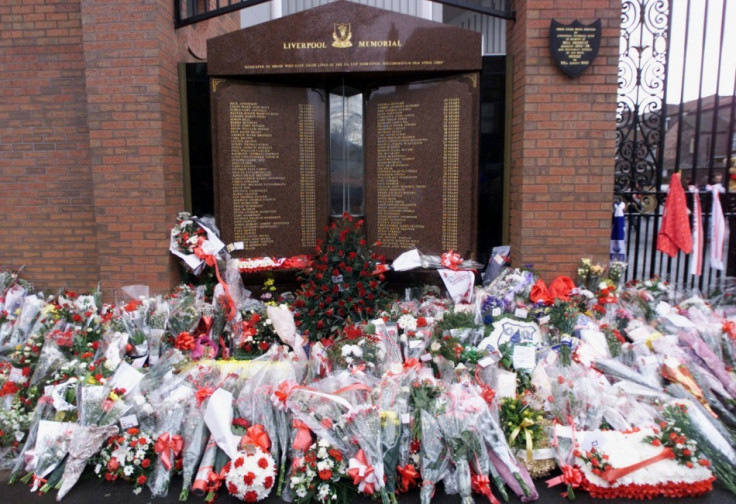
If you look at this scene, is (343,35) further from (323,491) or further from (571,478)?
(571,478)

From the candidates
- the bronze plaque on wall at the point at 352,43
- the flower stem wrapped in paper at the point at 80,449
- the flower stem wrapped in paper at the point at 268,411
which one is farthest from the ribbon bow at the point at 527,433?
the bronze plaque on wall at the point at 352,43

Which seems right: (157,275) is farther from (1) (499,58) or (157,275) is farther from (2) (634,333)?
(2) (634,333)

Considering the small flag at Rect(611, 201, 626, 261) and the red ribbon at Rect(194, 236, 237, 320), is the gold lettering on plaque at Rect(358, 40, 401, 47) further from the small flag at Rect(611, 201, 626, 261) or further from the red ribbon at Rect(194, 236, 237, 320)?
the small flag at Rect(611, 201, 626, 261)

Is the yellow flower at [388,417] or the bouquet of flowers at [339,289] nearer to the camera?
the yellow flower at [388,417]

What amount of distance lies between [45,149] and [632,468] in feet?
18.5

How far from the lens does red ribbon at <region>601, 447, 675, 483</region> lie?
3.07m

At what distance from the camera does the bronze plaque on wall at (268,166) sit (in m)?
5.18

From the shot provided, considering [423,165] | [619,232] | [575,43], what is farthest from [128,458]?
[575,43]

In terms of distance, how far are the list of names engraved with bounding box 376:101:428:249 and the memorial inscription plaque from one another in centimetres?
127

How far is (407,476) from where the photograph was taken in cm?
312

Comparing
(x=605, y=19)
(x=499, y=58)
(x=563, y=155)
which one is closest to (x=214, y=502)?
(x=563, y=155)

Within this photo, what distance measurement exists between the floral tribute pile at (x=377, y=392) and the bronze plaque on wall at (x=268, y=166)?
0.70 meters

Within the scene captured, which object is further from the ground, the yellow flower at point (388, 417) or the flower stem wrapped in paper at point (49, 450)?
the yellow flower at point (388, 417)

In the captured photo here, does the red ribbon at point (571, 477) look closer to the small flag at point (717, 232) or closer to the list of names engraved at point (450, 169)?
the list of names engraved at point (450, 169)
